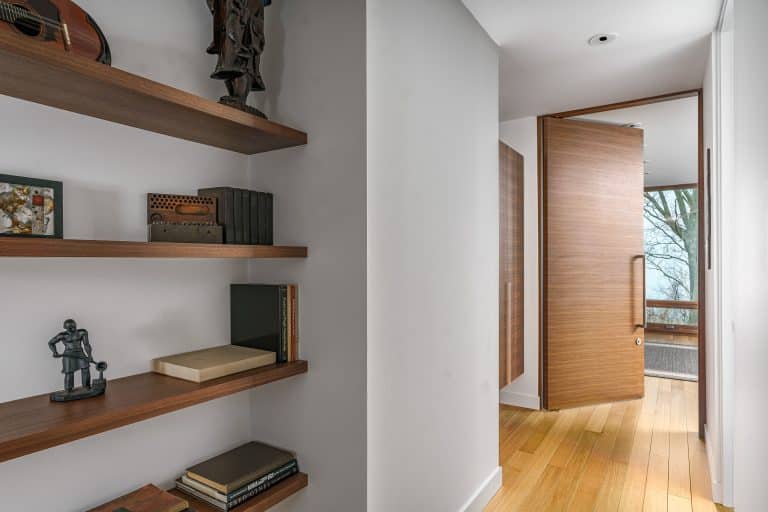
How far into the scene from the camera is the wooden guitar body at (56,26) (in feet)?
2.97

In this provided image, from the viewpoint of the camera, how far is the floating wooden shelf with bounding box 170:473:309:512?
4.29 feet

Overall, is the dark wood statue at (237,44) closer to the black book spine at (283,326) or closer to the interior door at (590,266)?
the black book spine at (283,326)

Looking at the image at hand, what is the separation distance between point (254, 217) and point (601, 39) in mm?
2046

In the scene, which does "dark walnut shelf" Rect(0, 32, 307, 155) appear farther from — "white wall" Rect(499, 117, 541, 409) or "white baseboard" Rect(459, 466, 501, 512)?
"white wall" Rect(499, 117, 541, 409)

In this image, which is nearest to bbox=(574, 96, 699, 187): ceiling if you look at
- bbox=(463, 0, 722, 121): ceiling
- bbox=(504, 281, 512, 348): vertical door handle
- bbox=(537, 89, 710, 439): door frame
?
bbox=(537, 89, 710, 439): door frame

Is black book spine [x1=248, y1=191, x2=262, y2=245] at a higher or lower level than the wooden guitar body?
lower

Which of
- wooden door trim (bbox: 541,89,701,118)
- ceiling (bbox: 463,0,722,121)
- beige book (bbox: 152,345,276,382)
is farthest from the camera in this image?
wooden door trim (bbox: 541,89,701,118)

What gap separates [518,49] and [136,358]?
2343 mm

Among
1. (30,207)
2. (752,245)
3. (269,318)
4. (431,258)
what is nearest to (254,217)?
(269,318)

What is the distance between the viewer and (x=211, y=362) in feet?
4.38

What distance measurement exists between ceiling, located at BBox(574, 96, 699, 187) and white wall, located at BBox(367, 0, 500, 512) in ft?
6.34

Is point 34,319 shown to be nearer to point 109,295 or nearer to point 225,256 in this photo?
point 109,295

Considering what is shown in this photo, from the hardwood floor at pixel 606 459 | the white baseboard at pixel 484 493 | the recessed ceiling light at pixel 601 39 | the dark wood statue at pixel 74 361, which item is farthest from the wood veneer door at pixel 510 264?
the dark wood statue at pixel 74 361

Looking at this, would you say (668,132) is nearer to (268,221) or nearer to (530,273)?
(530,273)
